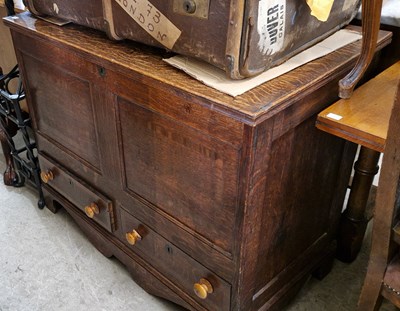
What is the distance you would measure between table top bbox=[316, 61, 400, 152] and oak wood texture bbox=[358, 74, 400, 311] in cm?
8

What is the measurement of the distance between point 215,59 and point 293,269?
749 mm

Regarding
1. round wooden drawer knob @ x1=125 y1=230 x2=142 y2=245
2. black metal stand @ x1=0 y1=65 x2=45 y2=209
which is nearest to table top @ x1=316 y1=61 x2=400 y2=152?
round wooden drawer knob @ x1=125 y1=230 x2=142 y2=245

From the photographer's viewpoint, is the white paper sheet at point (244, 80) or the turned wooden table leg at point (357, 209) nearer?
the white paper sheet at point (244, 80)

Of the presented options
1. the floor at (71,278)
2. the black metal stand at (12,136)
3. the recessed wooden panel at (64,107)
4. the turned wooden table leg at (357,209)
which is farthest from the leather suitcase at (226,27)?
the floor at (71,278)

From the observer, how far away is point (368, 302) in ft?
3.28

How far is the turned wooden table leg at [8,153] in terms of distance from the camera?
1.87m

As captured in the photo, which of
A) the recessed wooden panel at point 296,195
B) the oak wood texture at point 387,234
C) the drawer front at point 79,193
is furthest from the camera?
the drawer front at point 79,193

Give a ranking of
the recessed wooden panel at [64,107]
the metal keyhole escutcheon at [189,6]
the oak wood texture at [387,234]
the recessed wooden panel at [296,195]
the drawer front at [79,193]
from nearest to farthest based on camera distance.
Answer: the oak wood texture at [387,234] → the metal keyhole escutcheon at [189,6] → the recessed wooden panel at [296,195] → the recessed wooden panel at [64,107] → the drawer front at [79,193]

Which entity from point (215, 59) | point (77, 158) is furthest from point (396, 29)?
point (77, 158)

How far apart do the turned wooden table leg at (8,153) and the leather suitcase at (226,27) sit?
94 cm

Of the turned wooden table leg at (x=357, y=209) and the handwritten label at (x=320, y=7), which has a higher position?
the handwritten label at (x=320, y=7)

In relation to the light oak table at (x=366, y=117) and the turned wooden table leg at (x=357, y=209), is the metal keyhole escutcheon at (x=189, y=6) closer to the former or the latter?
the light oak table at (x=366, y=117)

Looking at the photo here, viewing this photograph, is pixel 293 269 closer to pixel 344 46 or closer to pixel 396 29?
pixel 344 46

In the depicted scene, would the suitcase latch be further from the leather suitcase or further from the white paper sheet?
the white paper sheet
